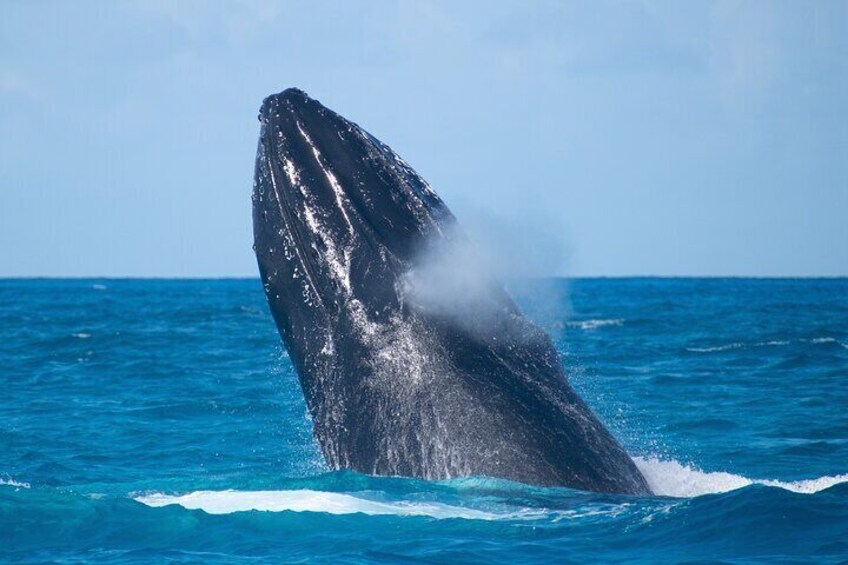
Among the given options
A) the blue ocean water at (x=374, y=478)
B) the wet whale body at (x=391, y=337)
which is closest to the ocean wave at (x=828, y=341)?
the blue ocean water at (x=374, y=478)

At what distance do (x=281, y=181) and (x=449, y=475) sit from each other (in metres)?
2.55

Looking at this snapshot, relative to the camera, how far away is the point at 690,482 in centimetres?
1129

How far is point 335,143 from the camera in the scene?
9.25 meters

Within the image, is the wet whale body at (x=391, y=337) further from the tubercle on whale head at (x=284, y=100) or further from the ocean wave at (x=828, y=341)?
the ocean wave at (x=828, y=341)

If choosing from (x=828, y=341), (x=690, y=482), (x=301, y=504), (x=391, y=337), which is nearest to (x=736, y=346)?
(x=828, y=341)

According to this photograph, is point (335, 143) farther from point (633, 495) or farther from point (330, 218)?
point (633, 495)

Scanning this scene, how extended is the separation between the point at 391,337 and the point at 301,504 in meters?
1.54

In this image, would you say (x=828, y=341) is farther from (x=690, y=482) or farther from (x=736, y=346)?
(x=690, y=482)

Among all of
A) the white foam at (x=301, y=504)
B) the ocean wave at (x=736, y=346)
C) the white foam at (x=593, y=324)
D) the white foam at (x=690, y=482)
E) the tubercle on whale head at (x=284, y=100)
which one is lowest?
the white foam at (x=301, y=504)

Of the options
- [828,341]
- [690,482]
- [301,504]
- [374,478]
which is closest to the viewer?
[374,478]

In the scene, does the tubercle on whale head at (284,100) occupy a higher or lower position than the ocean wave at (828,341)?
lower

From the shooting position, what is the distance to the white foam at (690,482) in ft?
35.7

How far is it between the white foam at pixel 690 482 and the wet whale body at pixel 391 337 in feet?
5.35

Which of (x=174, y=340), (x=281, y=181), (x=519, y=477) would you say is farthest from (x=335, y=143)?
(x=174, y=340)
